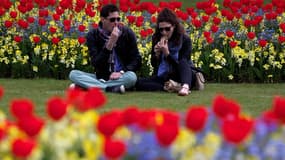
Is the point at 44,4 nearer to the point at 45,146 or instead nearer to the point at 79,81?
the point at 79,81

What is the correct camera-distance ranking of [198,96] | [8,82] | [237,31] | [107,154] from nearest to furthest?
[107,154], [198,96], [8,82], [237,31]

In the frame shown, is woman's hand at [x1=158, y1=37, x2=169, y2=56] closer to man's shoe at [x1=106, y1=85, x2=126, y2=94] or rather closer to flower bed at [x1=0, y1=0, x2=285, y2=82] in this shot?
man's shoe at [x1=106, y1=85, x2=126, y2=94]

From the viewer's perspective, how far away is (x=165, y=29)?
969 cm

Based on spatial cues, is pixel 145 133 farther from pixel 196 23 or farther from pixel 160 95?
pixel 196 23

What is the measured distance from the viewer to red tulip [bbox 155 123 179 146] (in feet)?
11.2

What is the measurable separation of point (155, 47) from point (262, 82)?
6.55 ft

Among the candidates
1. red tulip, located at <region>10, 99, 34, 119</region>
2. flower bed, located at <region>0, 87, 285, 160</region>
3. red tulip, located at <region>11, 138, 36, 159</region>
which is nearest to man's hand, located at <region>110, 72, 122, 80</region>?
flower bed, located at <region>0, 87, 285, 160</region>

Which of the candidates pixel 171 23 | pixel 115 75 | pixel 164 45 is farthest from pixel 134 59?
pixel 171 23

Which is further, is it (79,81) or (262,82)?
(262,82)

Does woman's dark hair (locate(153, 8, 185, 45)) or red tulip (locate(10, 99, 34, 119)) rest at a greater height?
woman's dark hair (locate(153, 8, 185, 45))

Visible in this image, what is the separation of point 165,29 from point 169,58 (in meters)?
0.39

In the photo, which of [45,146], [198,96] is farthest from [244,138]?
[198,96]

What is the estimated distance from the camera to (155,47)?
32.1ft

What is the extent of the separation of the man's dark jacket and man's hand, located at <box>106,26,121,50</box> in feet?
0.46
